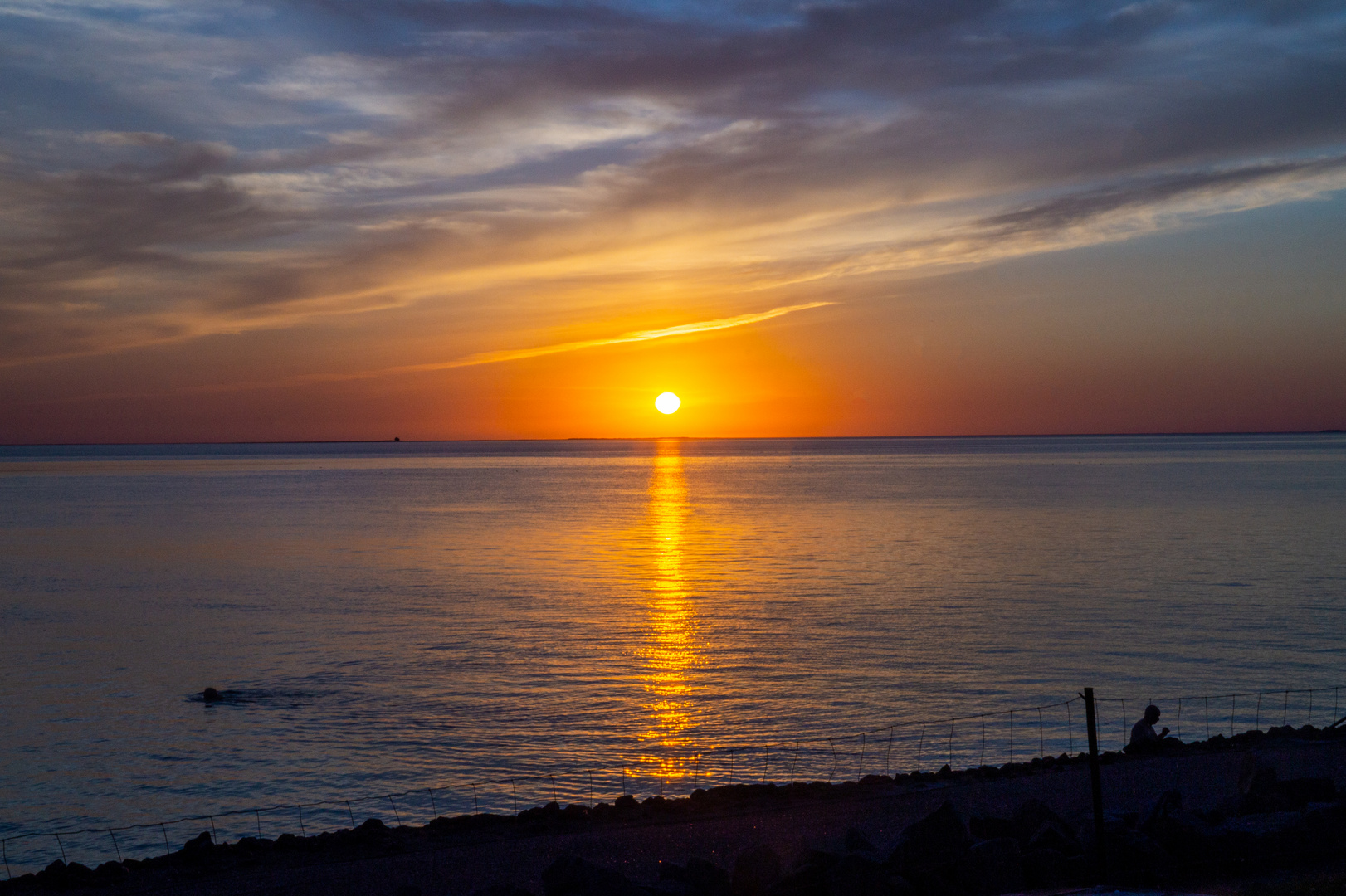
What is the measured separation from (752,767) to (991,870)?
8.43 metres

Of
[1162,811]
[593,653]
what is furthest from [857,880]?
[593,653]

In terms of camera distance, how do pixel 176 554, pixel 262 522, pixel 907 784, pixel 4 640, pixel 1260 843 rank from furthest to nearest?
pixel 262 522 < pixel 176 554 < pixel 4 640 < pixel 907 784 < pixel 1260 843

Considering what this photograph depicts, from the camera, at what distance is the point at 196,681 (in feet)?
93.0

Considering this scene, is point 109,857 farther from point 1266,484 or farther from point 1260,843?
point 1266,484

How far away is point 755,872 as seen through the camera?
11914 mm

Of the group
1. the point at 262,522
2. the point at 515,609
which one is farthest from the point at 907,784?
the point at 262,522

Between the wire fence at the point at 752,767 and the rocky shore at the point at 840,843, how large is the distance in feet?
7.31

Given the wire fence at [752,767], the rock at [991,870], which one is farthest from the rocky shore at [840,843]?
the wire fence at [752,767]

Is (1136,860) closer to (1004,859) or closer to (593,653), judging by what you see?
(1004,859)

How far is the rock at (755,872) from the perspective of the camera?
38.7ft

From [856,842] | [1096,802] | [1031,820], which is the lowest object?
[856,842]

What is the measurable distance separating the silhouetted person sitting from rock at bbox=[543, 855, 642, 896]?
37.3 ft

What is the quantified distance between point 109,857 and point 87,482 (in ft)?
519

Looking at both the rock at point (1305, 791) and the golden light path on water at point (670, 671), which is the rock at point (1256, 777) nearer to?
the rock at point (1305, 791)
